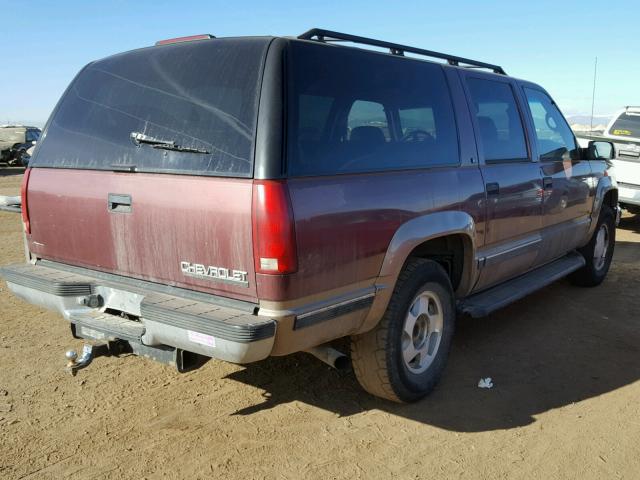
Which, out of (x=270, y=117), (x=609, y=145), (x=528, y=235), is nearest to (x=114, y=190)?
(x=270, y=117)

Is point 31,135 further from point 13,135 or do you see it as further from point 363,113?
point 363,113

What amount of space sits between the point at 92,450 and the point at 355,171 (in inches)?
79.8

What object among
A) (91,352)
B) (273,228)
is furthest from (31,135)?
(273,228)

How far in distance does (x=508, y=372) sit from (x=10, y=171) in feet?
77.8

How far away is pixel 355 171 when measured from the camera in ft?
10.2

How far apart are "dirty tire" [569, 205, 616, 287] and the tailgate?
188 inches

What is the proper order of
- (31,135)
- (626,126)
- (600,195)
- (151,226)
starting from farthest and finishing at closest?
(31,135), (626,126), (600,195), (151,226)

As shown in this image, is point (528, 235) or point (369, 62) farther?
point (528, 235)

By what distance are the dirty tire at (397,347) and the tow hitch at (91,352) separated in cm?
135

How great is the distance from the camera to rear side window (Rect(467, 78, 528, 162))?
4348 mm

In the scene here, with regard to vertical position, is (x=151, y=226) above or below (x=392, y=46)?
below

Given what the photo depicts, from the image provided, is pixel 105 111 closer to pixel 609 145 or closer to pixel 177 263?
pixel 177 263

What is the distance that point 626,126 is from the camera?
10688 millimetres

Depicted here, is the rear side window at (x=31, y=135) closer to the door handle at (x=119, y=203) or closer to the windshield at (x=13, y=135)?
the windshield at (x=13, y=135)
